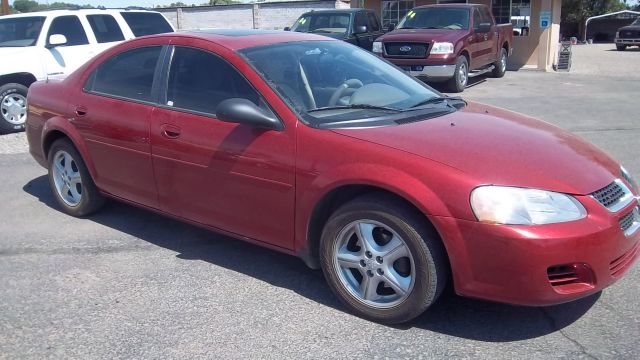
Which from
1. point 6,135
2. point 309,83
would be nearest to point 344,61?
point 309,83

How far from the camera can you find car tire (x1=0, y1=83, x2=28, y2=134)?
953 centimetres

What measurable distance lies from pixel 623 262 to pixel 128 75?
3665 millimetres

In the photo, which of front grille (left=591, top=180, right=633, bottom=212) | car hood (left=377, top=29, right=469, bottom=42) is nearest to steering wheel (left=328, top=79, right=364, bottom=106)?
front grille (left=591, top=180, right=633, bottom=212)

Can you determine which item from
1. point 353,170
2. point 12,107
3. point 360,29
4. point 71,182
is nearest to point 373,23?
point 360,29

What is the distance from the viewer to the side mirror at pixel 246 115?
3787 mm

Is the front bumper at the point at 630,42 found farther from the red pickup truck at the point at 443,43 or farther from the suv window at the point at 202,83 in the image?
the suv window at the point at 202,83

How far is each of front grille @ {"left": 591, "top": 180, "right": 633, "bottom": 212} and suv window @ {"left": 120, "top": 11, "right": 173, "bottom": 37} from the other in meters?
9.10

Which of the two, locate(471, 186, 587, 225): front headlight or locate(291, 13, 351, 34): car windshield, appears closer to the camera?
locate(471, 186, 587, 225): front headlight

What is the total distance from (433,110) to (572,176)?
3.69 feet

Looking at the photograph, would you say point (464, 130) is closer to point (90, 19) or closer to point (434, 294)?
point (434, 294)

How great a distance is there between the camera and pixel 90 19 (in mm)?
10688

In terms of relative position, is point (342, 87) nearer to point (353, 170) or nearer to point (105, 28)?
Answer: point (353, 170)

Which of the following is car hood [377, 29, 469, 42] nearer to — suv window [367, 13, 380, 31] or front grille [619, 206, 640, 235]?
suv window [367, 13, 380, 31]

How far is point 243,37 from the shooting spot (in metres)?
4.52
